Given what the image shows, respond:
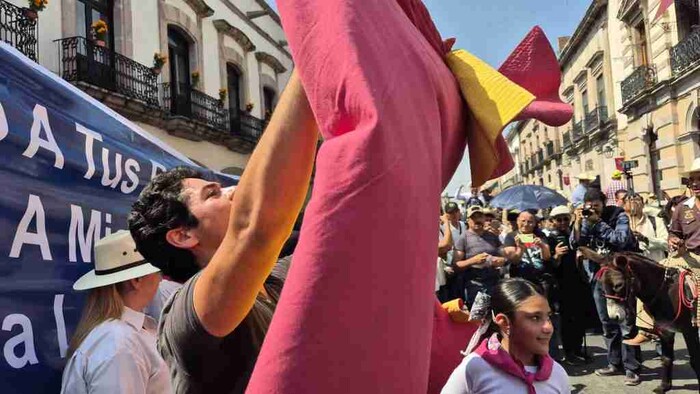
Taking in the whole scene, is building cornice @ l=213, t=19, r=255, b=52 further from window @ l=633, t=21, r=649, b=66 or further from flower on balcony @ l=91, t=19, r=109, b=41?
window @ l=633, t=21, r=649, b=66

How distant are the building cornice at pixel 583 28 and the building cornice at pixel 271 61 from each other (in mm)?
12218

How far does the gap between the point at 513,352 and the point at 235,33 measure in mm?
15231

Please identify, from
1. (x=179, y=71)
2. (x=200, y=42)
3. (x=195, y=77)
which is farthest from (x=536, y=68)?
(x=200, y=42)

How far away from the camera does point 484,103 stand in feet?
2.63

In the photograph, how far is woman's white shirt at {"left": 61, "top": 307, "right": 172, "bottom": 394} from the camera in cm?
188

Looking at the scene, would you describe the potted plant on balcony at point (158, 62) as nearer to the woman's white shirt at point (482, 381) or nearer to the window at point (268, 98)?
the window at point (268, 98)

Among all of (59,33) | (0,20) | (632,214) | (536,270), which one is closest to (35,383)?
(536,270)

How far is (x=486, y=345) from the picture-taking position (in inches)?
104

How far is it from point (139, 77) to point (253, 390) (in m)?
12.4

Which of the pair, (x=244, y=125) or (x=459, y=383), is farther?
(x=244, y=125)

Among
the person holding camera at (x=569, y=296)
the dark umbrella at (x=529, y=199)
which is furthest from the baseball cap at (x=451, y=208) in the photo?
the dark umbrella at (x=529, y=199)

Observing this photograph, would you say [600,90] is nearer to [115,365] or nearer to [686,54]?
[686,54]

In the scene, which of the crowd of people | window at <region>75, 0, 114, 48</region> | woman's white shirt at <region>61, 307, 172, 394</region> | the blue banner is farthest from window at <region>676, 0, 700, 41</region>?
woman's white shirt at <region>61, 307, 172, 394</region>

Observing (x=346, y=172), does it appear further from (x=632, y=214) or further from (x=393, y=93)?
(x=632, y=214)
